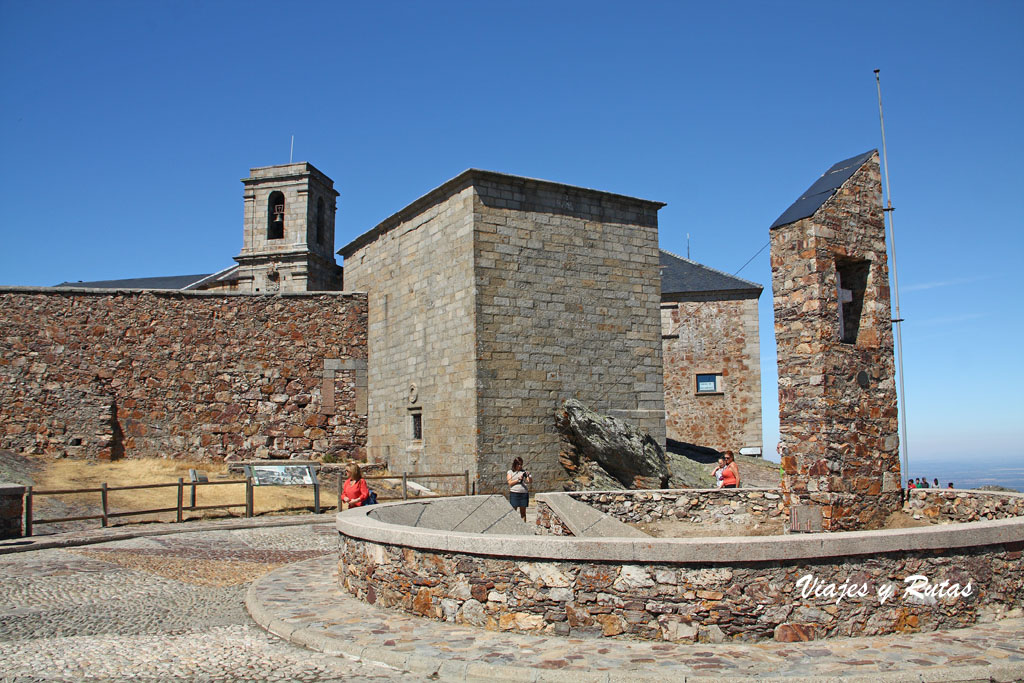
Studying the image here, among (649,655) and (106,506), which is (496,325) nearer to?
(106,506)

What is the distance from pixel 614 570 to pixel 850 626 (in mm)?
1658

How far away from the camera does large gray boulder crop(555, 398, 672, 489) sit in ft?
47.8

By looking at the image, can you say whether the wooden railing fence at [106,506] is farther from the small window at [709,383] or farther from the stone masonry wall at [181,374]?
the small window at [709,383]

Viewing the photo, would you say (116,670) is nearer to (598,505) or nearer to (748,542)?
(748,542)

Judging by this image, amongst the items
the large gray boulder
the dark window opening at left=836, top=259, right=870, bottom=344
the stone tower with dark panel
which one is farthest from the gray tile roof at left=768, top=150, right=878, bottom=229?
the large gray boulder

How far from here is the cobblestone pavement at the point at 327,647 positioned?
482cm

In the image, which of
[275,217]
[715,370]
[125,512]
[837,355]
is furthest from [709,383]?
[125,512]

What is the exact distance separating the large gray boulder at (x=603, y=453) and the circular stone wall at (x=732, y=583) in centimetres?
862

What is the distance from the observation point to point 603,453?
572 inches

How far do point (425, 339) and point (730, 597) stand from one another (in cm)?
1145

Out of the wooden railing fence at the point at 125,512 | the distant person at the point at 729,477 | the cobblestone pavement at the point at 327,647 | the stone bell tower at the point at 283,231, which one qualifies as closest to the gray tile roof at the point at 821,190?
the distant person at the point at 729,477

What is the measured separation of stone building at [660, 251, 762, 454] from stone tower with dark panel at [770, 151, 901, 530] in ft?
54.3

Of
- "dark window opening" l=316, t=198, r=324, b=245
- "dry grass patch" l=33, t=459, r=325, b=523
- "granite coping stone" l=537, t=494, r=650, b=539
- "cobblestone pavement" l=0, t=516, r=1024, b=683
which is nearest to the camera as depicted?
Answer: "cobblestone pavement" l=0, t=516, r=1024, b=683

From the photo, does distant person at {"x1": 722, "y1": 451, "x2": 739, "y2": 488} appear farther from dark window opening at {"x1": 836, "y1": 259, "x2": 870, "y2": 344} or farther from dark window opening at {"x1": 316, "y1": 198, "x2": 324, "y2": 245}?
dark window opening at {"x1": 316, "y1": 198, "x2": 324, "y2": 245}
